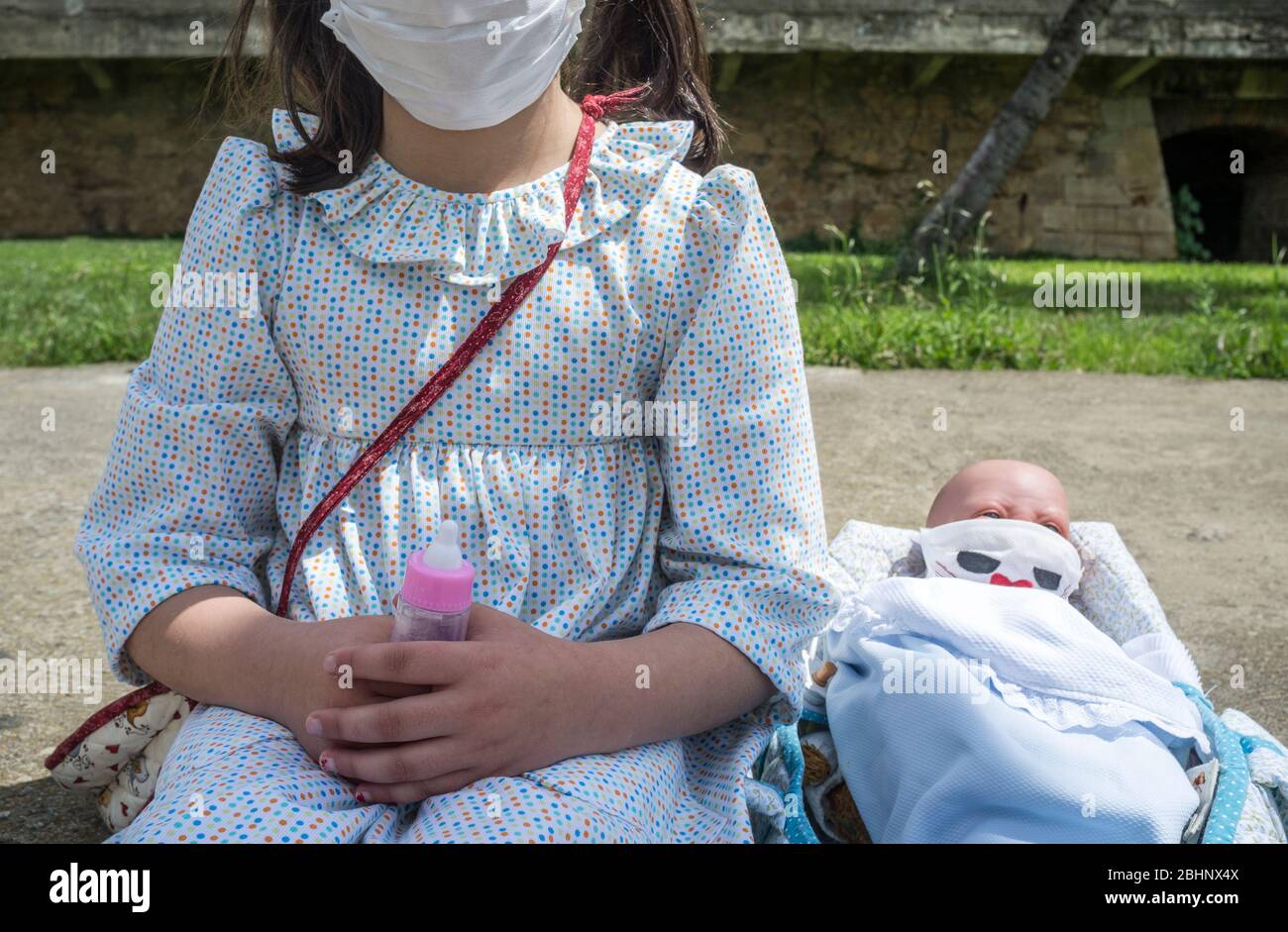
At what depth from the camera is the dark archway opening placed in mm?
12609

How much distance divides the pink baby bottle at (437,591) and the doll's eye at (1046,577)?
124 cm

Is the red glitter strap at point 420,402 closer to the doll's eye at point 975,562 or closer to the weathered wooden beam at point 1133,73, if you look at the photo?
the doll's eye at point 975,562

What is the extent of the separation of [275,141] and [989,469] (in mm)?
1387

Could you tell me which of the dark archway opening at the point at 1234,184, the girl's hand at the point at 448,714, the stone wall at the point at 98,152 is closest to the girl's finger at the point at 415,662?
the girl's hand at the point at 448,714

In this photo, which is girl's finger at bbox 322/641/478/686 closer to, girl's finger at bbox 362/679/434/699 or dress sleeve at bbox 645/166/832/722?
girl's finger at bbox 362/679/434/699

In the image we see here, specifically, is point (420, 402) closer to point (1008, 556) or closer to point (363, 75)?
point (363, 75)

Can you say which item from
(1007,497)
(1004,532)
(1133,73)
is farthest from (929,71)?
(1004,532)

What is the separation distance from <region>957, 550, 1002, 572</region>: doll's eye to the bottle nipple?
1.17m

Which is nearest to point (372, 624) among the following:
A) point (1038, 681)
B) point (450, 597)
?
point (450, 597)

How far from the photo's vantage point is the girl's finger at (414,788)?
4.02 feet

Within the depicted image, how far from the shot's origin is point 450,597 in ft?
3.99

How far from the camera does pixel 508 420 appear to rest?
1469mm

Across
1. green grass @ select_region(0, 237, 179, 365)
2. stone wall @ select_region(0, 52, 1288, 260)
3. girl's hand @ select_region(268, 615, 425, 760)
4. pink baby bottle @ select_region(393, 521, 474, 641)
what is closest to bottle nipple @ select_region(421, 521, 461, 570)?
pink baby bottle @ select_region(393, 521, 474, 641)

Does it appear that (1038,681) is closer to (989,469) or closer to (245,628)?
(989,469)
